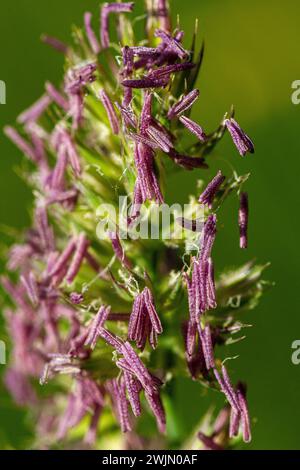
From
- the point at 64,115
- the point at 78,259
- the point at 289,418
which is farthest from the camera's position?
the point at 289,418

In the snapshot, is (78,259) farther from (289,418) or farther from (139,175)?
(289,418)

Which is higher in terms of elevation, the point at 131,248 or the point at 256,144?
the point at 256,144

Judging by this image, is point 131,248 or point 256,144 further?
point 256,144

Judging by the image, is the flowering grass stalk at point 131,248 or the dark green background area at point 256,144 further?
the dark green background area at point 256,144

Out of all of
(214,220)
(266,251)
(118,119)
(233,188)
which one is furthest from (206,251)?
(266,251)

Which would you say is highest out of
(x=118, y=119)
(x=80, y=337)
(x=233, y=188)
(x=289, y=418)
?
(x=118, y=119)
